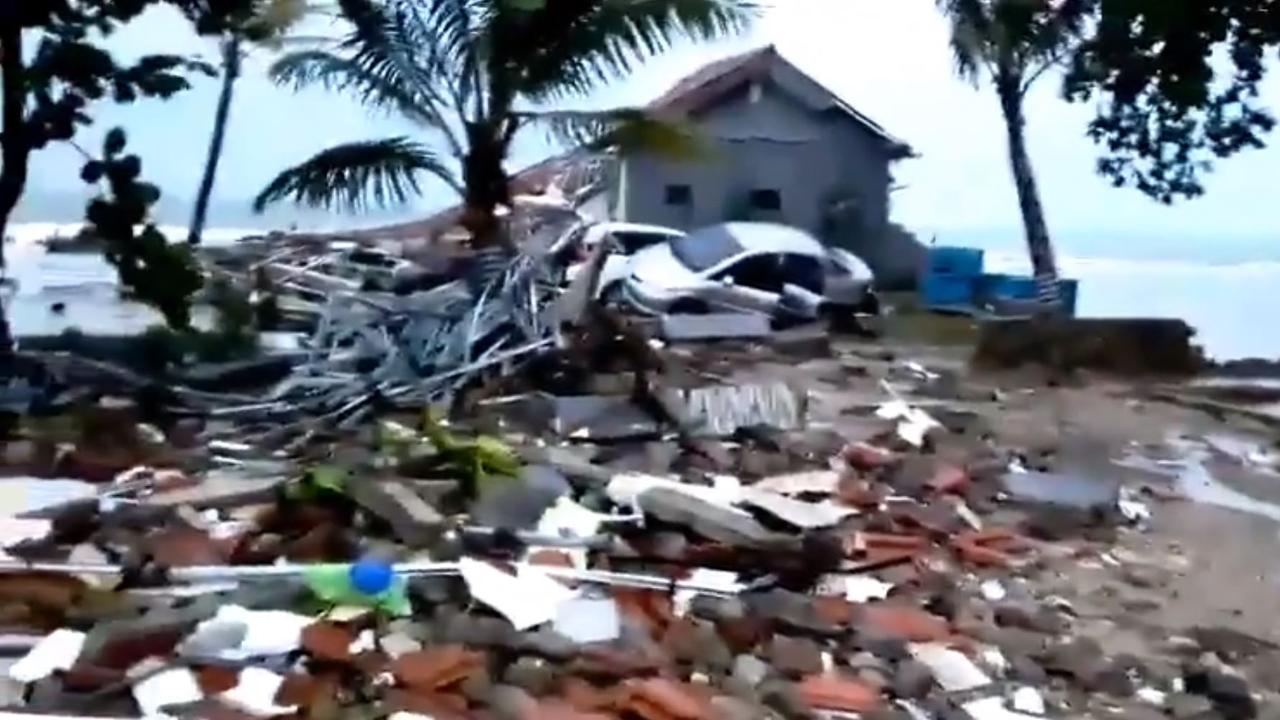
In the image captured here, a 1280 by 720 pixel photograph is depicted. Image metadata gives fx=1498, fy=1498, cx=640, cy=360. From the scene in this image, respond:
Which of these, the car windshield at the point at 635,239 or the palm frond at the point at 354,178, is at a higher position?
the palm frond at the point at 354,178

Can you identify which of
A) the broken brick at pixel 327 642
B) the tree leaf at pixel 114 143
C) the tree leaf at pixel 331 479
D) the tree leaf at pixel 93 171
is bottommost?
the broken brick at pixel 327 642

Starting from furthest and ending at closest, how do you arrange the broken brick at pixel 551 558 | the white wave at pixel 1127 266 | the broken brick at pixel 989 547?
the white wave at pixel 1127 266
the broken brick at pixel 989 547
the broken brick at pixel 551 558

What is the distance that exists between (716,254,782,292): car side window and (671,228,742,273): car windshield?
0.09 m

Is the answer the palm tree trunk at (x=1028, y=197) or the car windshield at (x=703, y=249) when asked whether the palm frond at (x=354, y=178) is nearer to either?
the car windshield at (x=703, y=249)

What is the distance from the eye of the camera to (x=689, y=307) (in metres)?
7.05

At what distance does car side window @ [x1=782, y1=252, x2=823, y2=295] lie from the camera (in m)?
7.33

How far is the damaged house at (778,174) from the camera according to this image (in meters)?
6.67

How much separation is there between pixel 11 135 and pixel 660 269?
9.82 ft

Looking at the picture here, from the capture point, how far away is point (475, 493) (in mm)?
3471

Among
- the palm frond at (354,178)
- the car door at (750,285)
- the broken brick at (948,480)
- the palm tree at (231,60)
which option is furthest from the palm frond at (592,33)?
the broken brick at (948,480)

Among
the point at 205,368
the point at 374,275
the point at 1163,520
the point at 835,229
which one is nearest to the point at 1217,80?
the point at 835,229

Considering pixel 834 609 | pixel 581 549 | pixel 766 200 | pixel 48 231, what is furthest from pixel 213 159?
pixel 834 609

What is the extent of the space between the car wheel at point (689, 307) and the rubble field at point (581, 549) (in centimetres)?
154

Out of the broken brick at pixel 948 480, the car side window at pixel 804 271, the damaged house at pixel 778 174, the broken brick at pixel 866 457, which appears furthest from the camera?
the car side window at pixel 804 271
